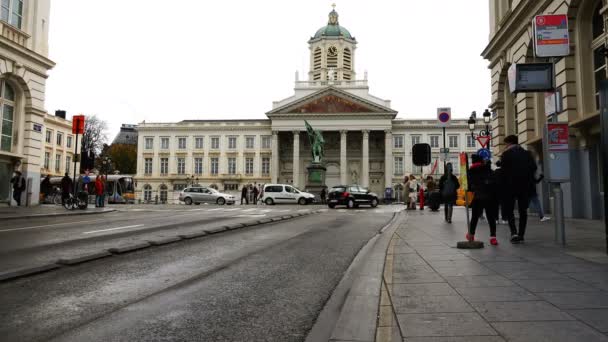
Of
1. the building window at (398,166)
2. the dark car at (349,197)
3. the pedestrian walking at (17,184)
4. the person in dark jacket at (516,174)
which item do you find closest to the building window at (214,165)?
the building window at (398,166)

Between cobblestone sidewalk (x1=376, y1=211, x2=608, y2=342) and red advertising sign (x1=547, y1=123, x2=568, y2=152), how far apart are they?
6.42 feet

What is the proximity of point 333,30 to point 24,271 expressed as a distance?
88507mm

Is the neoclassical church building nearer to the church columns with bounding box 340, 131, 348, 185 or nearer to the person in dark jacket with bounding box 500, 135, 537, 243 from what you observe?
the church columns with bounding box 340, 131, 348, 185

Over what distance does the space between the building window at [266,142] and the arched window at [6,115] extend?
5829 cm

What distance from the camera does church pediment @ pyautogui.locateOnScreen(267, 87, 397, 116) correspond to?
7656cm

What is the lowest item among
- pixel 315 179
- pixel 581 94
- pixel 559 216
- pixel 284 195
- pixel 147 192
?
pixel 559 216

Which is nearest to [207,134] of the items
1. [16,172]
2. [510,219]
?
[16,172]

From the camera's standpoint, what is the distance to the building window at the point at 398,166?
7988 cm

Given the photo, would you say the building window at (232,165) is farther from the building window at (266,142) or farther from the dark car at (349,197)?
the dark car at (349,197)

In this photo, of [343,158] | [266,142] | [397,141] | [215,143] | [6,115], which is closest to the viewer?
[6,115]

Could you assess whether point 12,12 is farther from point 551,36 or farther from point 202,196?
point 551,36

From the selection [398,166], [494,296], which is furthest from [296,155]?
[494,296]

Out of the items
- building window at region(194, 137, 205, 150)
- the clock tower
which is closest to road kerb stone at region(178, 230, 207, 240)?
building window at region(194, 137, 205, 150)

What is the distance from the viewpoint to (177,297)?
4754 millimetres
